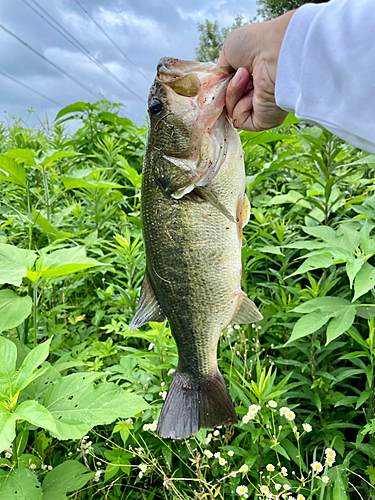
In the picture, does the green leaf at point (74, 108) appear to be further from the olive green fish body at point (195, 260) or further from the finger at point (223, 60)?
the olive green fish body at point (195, 260)

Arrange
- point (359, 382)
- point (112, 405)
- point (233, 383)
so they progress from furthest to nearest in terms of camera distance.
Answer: point (359, 382), point (233, 383), point (112, 405)

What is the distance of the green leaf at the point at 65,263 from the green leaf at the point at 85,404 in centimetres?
56

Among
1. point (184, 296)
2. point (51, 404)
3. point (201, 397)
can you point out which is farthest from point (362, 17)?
point (51, 404)

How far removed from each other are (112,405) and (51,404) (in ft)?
0.88

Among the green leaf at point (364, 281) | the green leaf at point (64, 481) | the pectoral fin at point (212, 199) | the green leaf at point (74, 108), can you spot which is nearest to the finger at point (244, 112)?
the pectoral fin at point (212, 199)

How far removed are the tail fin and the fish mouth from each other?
1022 millimetres

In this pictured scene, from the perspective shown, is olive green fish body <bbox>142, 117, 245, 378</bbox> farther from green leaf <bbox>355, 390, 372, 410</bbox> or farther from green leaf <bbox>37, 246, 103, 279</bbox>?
green leaf <bbox>355, 390, 372, 410</bbox>

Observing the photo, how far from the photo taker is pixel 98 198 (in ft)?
11.1

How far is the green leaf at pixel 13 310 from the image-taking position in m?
1.64

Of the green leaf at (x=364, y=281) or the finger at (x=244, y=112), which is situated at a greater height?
the finger at (x=244, y=112)

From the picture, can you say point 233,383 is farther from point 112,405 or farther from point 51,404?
point 51,404

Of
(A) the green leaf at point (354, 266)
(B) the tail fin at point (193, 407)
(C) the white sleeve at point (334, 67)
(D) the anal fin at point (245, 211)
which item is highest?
(C) the white sleeve at point (334, 67)

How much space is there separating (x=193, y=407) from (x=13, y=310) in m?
0.95

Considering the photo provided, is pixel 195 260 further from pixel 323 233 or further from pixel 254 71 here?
pixel 323 233
